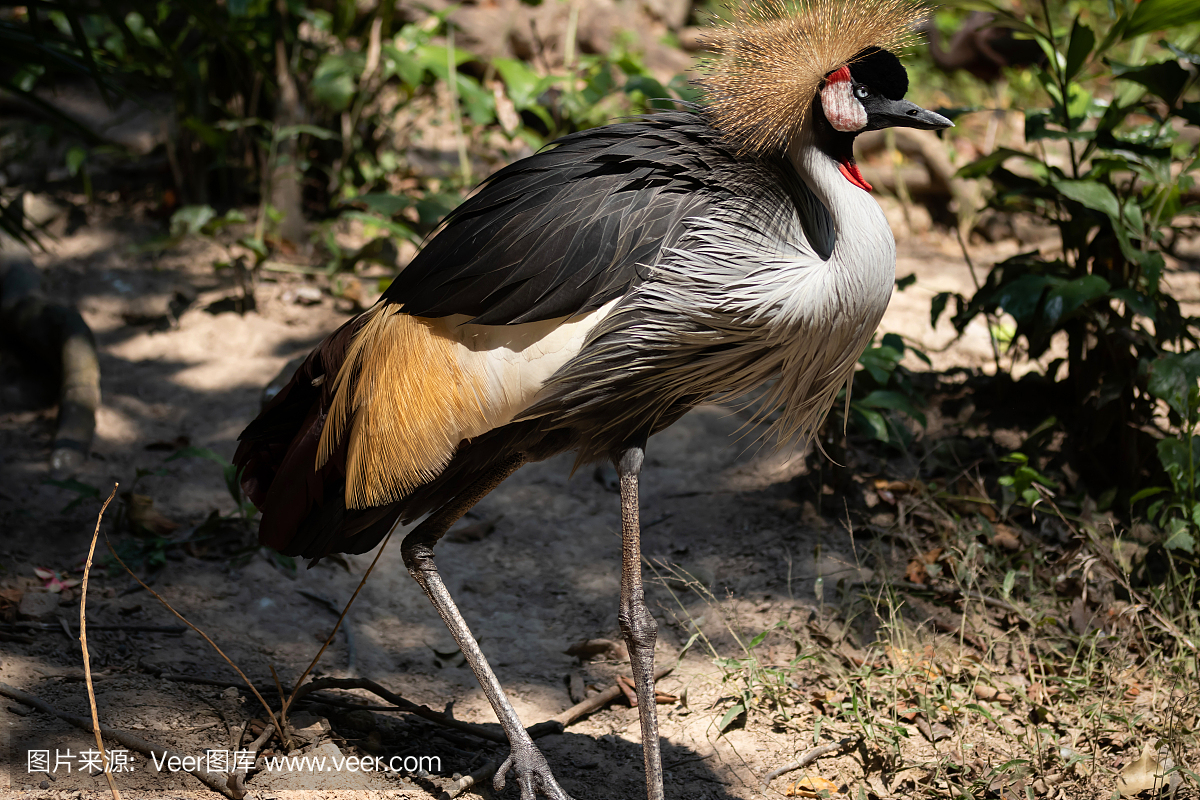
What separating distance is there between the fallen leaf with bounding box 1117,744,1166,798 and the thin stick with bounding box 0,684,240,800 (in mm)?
2226

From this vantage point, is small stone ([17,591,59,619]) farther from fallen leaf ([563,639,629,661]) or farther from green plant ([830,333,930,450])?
green plant ([830,333,930,450])

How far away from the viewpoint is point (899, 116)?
7.24 ft

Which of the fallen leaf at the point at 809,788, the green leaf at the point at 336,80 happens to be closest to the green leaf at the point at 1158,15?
the fallen leaf at the point at 809,788

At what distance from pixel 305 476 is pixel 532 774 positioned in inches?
38.0

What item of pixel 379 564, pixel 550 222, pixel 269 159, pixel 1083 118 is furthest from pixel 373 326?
pixel 269 159

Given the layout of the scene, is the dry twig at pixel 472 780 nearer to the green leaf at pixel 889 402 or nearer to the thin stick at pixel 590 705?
the thin stick at pixel 590 705

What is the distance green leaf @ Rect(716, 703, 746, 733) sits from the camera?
273cm

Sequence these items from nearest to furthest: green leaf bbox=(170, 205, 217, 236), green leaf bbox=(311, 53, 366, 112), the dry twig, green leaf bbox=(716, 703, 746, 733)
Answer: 1. the dry twig
2. green leaf bbox=(716, 703, 746, 733)
3. green leaf bbox=(170, 205, 217, 236)
4. green leaf bbox=(311, 53, 366, 112)

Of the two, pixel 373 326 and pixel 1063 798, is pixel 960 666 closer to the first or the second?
pixel 1063 798

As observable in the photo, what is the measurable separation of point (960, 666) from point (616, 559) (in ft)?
4.36

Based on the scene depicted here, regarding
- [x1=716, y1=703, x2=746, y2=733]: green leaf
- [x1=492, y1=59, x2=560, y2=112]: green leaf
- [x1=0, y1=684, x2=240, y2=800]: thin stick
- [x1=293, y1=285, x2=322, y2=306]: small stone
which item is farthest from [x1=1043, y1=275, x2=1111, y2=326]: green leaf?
[x1=293, y1=285, x2=322, y2=306]: small stone

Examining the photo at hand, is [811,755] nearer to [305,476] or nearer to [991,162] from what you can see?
[305,476]

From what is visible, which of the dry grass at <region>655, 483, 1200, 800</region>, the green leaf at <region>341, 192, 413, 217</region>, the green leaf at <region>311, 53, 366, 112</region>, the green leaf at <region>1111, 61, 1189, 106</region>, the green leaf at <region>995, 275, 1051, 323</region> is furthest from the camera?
the green leaf at <region>311, 53, 366, 112</region>

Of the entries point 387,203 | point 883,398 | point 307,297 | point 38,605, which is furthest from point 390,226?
point 883,398
